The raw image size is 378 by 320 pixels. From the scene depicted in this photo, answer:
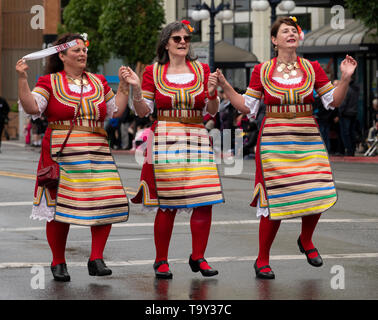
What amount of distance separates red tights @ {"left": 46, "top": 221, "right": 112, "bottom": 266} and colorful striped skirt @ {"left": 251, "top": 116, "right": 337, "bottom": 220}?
1.26 meters

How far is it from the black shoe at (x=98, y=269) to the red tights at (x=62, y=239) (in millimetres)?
38

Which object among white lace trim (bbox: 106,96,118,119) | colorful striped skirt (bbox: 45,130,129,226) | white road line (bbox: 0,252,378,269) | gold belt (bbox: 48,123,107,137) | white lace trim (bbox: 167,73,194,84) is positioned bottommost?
white road line (bbox: 0,252,378,269)

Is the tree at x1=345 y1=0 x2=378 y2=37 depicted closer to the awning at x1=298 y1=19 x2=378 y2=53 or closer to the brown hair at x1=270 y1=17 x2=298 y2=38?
the awning at x1=298 y1=19 x2=378 y2=53

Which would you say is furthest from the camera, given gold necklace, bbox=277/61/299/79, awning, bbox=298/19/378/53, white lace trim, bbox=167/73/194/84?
awning, bbox=298/19/378/53

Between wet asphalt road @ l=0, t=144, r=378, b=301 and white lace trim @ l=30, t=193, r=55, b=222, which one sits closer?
wet asphalt road @ l=0, t=144, r=378, b=301

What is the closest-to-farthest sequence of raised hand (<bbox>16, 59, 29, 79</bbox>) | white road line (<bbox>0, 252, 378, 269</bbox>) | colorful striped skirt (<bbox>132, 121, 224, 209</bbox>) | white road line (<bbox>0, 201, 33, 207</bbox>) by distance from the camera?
1. raised hand (<bbox>16, 59, 29, 79</bbox>)
2. colorful striped skirt (<bbox>132, 121, 224, 209</bbox>)
3. white road line (<bbox>0, 252, 378, 269</bbox>)
4. white road line (<bbox>0, 201, 33, 207</bbox>)

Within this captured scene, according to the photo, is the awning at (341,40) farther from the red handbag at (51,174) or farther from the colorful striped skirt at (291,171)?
the red handbag at (51,174)

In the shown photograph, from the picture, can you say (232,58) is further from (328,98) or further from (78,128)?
(78,128)

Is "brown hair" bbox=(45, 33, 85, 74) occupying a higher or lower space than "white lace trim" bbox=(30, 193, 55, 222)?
higher

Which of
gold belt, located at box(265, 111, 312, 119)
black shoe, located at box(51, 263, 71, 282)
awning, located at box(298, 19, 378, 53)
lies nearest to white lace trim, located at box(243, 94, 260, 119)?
gold belt, located at box(265, 111, 312, 119)

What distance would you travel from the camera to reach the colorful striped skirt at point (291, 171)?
7.91 metres

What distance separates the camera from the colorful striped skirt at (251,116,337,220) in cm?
791

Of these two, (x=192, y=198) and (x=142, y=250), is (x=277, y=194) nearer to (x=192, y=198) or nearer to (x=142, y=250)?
(x=192, y=198)

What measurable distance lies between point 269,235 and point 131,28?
31391 millimetres
